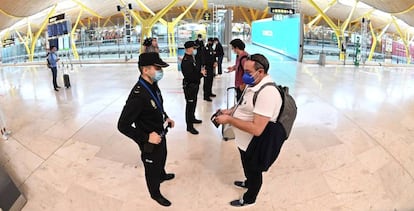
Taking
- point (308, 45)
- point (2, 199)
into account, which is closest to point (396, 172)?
point (2, 199)

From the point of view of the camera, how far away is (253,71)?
8.65 ft

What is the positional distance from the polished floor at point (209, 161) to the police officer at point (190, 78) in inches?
10.9

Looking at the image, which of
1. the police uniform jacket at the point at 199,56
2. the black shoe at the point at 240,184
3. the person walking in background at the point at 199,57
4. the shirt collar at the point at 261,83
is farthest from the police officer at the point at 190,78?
the shirt collar at the point at 261,83

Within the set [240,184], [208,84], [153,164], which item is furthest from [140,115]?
[208,84]

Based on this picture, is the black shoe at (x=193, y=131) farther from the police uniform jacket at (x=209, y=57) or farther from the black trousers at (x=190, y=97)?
the police uniform jacket at (x=209, y=57)

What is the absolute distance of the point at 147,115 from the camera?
2803 mm

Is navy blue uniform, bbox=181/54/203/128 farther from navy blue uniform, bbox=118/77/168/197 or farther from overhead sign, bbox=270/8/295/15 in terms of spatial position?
overhead sign, bbox=270/8/295/15

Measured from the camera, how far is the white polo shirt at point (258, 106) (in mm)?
2512

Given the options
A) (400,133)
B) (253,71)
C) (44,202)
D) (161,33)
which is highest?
(161,33)

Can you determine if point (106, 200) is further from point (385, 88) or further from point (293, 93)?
point (385, 88)

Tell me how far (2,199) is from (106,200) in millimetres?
947

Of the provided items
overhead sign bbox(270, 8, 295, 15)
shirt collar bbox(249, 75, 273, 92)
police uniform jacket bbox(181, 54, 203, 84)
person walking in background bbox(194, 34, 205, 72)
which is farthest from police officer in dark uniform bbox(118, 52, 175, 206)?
overhead sign bbox(270, 8, 295, 15)

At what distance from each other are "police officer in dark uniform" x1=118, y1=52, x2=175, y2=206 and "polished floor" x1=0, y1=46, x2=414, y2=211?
652 mm

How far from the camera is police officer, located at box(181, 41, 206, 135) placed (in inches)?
199
